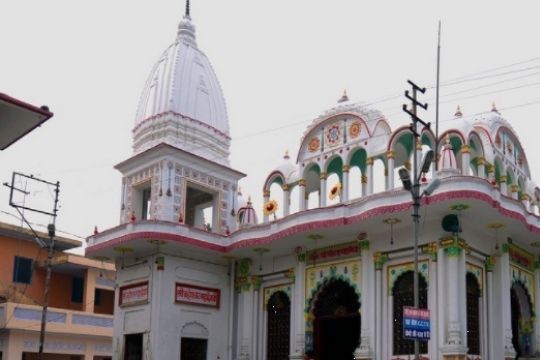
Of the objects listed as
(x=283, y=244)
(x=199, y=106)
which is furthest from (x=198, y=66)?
(x=283, y=244)

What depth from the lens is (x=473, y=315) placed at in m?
23.2

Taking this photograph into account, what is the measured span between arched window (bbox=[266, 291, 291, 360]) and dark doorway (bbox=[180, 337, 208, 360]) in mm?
2512

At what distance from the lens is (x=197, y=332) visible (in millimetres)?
27531

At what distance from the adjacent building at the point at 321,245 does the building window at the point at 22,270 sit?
34.7 feet

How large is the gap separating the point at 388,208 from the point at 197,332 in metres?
9.66

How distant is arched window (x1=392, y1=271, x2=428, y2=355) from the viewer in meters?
23.0

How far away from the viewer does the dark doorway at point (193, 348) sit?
89.5 feet

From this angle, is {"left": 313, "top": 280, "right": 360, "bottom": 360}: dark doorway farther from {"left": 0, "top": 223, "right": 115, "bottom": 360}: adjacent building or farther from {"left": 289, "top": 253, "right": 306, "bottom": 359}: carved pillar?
{"left": 0, "top": 223, "right": 115, "bottom": 360}: adjacent building

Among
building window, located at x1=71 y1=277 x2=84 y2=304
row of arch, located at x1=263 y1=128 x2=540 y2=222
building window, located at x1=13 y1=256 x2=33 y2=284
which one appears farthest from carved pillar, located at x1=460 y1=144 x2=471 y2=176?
building window, located at x1=71 y1=277 x2=84 y2=304

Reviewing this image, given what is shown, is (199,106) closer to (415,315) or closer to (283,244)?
(283,244)

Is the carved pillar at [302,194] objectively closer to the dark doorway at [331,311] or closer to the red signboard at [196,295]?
the dark doorway at [331,311]

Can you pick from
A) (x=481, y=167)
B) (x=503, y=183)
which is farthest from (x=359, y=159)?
(x=503, y=183)

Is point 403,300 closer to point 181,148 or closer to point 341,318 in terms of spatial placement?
point 341,318

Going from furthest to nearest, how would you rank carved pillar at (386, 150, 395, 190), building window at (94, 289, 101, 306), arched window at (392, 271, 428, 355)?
building window at (94, 289, 101, 306), carved pillar at (386, 150, 395, 190), arched window at (392, 271, 428, 355)
